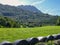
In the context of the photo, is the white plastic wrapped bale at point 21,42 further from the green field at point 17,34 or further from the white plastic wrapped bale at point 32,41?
the green field at point 17,34

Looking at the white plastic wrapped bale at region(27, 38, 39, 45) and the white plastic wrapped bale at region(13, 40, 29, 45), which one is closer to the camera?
the white plastic wrapped bale at region(13, 40, 29, 45)

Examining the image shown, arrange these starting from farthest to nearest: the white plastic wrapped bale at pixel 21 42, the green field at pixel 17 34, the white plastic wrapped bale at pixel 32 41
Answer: the green field at pixel 17 34
the white plastic wrapped bale at pixel 32 41
the white plastic wrapped bale at pixel 21 42

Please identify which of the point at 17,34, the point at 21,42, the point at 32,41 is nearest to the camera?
the point at 21,42

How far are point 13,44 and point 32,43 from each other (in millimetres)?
2362

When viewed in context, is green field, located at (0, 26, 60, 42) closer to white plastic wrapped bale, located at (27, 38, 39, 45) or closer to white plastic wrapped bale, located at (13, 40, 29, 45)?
white plastic wrapped bale, located at (27, 38, 39, 45)

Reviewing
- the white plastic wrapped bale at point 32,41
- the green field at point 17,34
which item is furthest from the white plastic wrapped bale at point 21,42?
the green field at point 17,34

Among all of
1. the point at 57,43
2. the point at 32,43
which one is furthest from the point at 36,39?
the point at 57,43

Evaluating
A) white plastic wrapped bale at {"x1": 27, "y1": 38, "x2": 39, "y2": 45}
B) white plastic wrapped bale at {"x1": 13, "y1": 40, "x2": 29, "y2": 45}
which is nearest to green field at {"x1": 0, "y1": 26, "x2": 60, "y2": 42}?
white plastic wrapped bale at {"x1": 27, "y1": 38, "x2": 39, "y2": 45}

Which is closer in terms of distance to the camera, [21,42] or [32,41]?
[21,42]

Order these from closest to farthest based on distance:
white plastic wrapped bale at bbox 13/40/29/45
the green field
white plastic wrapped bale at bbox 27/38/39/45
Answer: white plastic wrapped bale at bbox 13/40/29/45 < white plastic wrapped bale at bbox 27/38/39/45 < the green field

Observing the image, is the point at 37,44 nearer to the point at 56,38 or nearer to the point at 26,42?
the point at 26,42

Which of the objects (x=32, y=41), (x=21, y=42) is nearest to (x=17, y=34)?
(x=32, y=41)

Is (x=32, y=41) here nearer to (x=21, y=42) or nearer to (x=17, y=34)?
(x=21, y=42)

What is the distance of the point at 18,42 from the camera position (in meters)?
16.1
